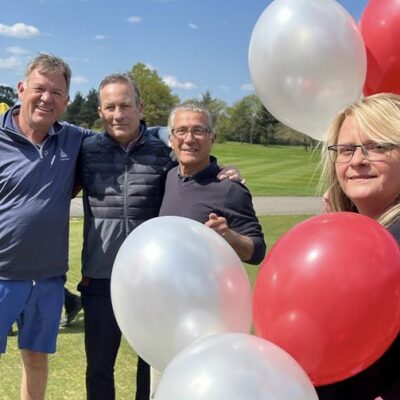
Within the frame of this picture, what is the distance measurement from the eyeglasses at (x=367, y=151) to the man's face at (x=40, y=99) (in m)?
1.96

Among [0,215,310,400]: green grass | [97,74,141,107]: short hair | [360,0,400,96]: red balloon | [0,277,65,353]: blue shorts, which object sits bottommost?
[0,215,310,400]: green grass

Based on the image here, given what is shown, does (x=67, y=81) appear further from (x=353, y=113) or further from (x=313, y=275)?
(x=313, y=275)

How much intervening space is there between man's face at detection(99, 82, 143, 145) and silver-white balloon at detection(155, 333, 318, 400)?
6.01 feet

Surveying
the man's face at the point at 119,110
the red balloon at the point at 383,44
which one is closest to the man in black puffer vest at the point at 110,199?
the man's face at the point at 119,110

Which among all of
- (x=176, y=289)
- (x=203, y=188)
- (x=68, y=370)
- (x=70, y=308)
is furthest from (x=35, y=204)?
(x=70, y=308)

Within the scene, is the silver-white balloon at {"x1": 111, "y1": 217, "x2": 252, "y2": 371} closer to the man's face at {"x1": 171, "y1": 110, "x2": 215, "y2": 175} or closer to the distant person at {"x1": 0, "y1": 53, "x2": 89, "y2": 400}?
the man's face at {"x1": 171, "y1": 110, "x2": 215, "y2": 175}

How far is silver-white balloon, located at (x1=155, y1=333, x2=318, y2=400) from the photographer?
4.98 ft

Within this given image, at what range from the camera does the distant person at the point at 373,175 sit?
1750mm

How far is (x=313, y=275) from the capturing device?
168cm

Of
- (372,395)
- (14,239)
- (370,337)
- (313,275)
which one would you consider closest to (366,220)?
(313,275)

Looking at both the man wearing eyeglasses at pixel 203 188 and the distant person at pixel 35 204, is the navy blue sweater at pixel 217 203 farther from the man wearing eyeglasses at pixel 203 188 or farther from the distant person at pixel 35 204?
the distant person at pixel 35 204

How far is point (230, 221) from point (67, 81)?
142 cm

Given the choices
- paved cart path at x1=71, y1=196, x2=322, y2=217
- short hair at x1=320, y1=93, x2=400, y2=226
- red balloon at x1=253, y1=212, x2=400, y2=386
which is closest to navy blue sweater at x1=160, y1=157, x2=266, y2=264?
short hair at x1=320, y1=93, x2=400, y2=226

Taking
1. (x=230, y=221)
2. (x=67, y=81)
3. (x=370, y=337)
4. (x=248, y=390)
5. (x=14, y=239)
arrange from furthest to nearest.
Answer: (x=67, y=81), (x=14, y=239), (x=230, y=221), (x=370, y=337), (x=248, y=390)
